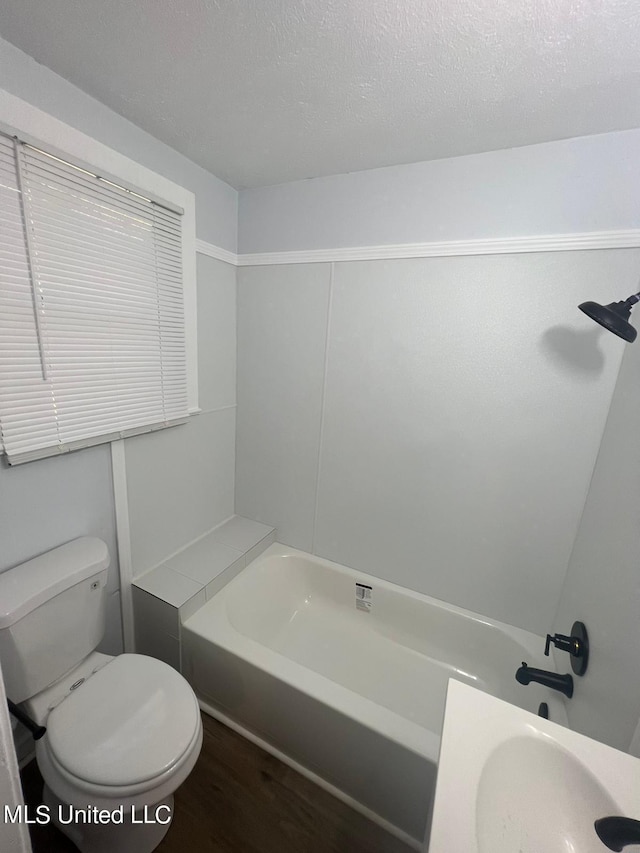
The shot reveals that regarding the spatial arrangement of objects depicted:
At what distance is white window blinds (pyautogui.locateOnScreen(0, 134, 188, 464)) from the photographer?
1.01m

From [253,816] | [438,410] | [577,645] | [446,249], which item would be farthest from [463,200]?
[253,816]

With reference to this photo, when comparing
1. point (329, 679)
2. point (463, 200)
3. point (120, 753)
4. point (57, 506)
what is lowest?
point (329, 679)

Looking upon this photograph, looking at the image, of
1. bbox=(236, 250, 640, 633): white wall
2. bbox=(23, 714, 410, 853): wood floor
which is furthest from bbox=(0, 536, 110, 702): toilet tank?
bbox=(236, 250, 640, 633): white wall

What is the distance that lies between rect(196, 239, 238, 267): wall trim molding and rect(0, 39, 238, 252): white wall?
27 millimetres

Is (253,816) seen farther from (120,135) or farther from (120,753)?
(120,135)

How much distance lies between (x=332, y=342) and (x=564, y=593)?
1512 millimetres

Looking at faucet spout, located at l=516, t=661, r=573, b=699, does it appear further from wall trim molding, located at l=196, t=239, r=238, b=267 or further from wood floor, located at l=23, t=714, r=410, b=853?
wall trim molding, located at l=196, t=239, r=238, b=267

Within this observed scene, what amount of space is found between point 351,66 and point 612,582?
5.46 ft

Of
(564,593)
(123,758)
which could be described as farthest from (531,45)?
(123,758)

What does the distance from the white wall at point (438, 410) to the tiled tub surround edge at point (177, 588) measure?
0.40 meters

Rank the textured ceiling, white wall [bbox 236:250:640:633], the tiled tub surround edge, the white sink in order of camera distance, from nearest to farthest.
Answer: the white sink < the textured ceiling < white wall [bbox 236:250:640:633] < the tiled tub surround edge

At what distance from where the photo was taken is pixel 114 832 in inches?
40.4

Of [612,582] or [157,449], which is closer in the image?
[612,582]

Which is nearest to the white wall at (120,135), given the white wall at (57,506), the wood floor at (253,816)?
the white wall at (57,506)
